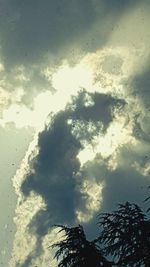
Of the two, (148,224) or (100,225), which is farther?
→ (100,225)

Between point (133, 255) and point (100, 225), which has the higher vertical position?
point (100, 225)

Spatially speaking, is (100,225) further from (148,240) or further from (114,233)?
(148,240)

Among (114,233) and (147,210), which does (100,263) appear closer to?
(114,233)

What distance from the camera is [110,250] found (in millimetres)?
16984

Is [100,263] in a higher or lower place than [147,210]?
lower

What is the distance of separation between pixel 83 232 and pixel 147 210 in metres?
3.19

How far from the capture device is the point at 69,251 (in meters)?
16.0

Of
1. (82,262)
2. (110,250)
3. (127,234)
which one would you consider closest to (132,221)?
(127,234)

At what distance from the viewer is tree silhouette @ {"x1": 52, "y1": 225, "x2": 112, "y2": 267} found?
15422mm

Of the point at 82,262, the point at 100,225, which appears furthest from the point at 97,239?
the point at 82,262

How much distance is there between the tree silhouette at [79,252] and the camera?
15422mm

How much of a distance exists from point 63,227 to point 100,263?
2.56 meters

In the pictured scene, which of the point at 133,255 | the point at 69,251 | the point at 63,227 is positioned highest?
the point at 63,227

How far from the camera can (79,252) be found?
1566 centimetres
